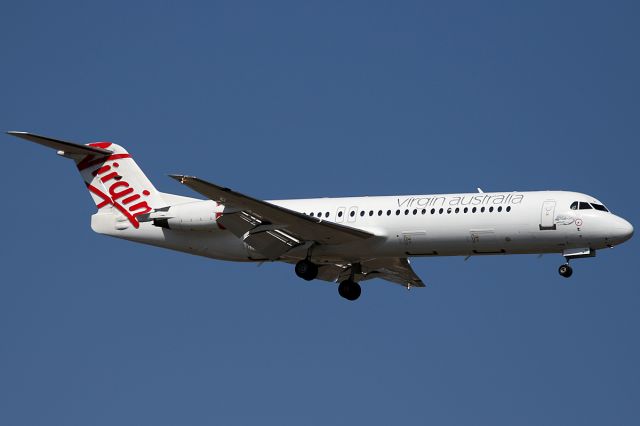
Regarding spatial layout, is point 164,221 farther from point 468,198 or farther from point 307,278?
point 468,198

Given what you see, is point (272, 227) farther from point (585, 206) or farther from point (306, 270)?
point (585, 206)

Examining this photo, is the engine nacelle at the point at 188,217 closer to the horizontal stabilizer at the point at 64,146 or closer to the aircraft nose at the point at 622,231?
the horizontal stabilizer at the point at 64,146

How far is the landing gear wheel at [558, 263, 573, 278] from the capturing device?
34625 millimetres

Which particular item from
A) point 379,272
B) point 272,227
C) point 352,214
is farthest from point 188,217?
point 379,272

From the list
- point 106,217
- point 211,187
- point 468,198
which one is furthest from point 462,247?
point 106,217

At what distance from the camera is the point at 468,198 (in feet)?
117

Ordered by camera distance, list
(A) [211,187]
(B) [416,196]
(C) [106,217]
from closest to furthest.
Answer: (A) [211,187] → (B) [416,196] → (C) [106,217]

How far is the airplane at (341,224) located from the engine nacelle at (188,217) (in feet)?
0.10

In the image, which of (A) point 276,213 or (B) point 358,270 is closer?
(A) point 276,213

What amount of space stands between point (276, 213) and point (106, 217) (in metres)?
6.72

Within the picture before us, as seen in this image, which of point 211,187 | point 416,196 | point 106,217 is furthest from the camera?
point 106,217

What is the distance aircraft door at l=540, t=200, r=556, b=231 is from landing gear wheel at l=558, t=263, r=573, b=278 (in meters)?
1.13

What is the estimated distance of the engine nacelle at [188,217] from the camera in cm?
3738

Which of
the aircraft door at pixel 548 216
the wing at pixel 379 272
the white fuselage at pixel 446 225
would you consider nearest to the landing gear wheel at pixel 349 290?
the wing at pixel 379 272
